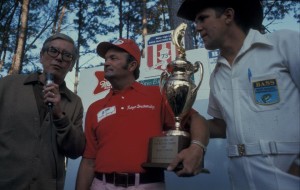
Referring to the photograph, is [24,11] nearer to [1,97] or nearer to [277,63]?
[1,97]

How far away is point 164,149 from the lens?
5.73 feet

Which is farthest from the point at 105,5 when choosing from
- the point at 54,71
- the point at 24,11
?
the point at 54,71

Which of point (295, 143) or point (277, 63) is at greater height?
point (277, 63)

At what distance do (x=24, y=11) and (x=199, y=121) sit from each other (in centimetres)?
871

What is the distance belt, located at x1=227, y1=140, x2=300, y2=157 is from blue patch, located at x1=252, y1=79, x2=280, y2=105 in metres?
0.20

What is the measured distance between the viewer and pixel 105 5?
1518 centimetres

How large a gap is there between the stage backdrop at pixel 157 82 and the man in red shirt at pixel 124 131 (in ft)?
3.79

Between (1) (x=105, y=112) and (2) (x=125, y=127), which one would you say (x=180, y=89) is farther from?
(1) (x=105, y=112)

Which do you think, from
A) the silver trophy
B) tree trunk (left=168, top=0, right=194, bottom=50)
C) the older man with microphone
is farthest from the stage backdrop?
the older man with microphone

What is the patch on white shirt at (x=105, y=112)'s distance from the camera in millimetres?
2162

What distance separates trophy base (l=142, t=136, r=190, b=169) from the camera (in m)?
1.68

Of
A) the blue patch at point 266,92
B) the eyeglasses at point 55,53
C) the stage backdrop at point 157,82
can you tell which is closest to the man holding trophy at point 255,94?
the blue patch at point 266,92

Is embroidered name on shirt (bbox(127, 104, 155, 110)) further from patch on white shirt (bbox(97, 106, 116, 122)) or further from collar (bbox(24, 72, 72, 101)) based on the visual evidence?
collar (bbox(24, 72, 72, 101))

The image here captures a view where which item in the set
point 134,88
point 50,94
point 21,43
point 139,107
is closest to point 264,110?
point 139,107
